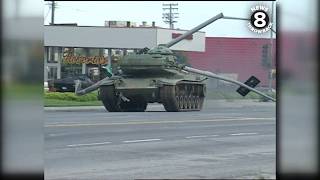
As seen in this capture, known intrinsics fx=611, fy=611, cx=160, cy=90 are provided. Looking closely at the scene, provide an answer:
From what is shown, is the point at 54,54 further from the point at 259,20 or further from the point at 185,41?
the point at 259,20

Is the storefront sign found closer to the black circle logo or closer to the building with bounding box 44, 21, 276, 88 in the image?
the building with bounding box 44, 21, 276, 88

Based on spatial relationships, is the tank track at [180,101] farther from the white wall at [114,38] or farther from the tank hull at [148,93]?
the white wall at [114,38]

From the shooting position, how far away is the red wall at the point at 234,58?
4.32 meters

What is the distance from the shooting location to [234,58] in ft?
15.0

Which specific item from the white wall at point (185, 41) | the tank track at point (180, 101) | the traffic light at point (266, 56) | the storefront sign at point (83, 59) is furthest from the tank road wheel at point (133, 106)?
the traffic light at point (266, 56)

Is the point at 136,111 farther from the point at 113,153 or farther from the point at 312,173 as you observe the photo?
the point at 312,173

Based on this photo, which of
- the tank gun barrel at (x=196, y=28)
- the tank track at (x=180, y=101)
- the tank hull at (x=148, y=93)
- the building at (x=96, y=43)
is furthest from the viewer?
the tank track at (x=180, y=101)

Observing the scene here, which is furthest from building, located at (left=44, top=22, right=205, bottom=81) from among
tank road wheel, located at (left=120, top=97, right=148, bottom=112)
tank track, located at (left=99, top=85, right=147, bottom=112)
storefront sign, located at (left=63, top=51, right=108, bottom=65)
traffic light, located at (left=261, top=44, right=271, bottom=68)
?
tank road wheel, located at (left=120, top=97, right=148, bottom=112)

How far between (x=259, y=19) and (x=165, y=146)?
6359 mm

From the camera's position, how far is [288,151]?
131 inches

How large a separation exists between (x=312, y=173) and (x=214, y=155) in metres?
5.31

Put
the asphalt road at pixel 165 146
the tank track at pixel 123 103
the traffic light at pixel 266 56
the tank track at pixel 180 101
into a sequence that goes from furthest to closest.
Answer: the tank track at pixel 180 101, the tank track at pixel 123 103, the asphalt road at pixel 165 146, the traffic light at pixel 266 56

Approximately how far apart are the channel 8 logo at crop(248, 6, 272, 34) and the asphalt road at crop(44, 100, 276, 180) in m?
1.34

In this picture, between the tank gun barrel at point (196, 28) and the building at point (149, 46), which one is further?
the building at point (149, 46)
